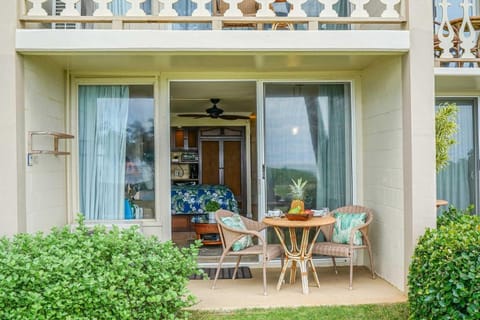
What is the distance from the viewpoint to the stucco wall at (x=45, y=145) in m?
4.40

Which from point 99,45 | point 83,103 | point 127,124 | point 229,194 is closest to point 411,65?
point 99,45

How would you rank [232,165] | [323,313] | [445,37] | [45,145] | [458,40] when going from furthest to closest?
1. [232,165]
2. [458,40]
3. [445,37]
4. [45,145]
5. [323,313]

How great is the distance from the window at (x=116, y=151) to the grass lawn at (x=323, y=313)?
208 cm

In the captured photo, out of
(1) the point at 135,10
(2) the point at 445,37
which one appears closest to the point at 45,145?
(1) the point at 135,10

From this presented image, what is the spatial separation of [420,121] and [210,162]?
29.1 ft

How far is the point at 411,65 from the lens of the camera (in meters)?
4.33

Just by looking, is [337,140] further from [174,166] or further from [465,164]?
[174,166]

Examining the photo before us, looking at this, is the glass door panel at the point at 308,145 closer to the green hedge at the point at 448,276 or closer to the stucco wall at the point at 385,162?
the stucco wall at the point at 385,162

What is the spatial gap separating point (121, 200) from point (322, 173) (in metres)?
2.66

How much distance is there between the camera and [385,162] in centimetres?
503

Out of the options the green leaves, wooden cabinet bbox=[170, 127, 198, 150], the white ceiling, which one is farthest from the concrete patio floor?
wooden cabinet bbox=[170, 127, 198, 150]

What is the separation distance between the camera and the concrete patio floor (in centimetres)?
433

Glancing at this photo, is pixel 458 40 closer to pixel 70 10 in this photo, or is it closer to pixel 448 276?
pixel 448 276

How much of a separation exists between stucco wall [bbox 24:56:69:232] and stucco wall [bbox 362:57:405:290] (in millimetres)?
3805
